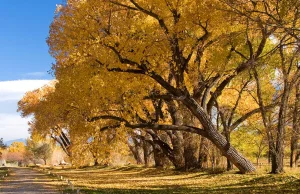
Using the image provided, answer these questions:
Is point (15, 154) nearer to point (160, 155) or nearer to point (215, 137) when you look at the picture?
point (160, 155)

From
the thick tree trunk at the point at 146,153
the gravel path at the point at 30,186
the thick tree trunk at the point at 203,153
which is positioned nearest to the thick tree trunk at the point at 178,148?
the thick tree trunk at the point at 203,153

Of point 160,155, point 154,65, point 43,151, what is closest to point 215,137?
point 154,65

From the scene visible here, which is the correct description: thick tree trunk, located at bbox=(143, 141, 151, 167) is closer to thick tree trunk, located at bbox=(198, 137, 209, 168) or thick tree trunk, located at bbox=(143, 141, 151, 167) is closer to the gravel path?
the gravel path

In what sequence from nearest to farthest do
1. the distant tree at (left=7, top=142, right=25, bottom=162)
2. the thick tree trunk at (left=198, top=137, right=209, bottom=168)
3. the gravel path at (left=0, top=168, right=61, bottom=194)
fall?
the gravel path at (left=0, top=168, right=61, bottom=194), the thick tree trunk at (left=198, top=137, right=209, bottom=168), the distant tree at (left=7, top=142, right=25, bottom=162)

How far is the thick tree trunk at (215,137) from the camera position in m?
18.7

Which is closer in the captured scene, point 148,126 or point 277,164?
point 277,164

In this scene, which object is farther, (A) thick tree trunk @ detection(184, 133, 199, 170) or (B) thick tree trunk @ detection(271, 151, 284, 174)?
(A) thick tree trunk @ detection(184, 133, 199, 170)

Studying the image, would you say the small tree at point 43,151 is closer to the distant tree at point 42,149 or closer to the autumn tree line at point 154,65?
the distant tree at point 42,149

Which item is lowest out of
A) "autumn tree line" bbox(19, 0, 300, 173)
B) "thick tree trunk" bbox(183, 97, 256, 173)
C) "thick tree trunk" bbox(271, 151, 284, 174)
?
"thick tree trunk" bbox(271, 151, 284, 174)

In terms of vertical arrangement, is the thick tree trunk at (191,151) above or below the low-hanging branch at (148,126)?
below

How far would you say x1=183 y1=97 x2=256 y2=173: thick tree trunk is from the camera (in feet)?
61.2

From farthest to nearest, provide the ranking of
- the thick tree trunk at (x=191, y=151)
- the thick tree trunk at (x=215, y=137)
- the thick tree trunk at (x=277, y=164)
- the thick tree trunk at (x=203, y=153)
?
the thick tree trunk at (x=191, y=151), the thick tree trunk at (x=203, y=153), the thick tree trunk at (x=215, y=137), the thick tree trunk at (x=277, y=164)

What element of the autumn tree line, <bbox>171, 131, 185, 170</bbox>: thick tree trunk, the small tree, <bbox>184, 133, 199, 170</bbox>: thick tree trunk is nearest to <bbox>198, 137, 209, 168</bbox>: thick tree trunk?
<bbox>184, 133, 199, 170</bbox>: thick tree trunk

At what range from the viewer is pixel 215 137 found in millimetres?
18984
